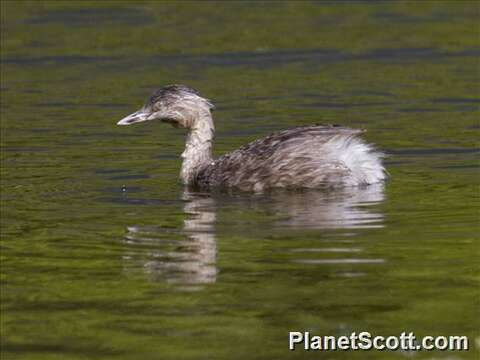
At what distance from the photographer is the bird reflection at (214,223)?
9023 mm

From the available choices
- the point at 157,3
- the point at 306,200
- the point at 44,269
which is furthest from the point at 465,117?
the point at 157,3

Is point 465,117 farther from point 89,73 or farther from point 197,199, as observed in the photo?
point 89,73

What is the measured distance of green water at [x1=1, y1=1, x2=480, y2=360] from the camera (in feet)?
25.7

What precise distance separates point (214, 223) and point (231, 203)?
106 centimetres

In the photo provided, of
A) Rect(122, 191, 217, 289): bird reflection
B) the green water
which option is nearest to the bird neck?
the green water

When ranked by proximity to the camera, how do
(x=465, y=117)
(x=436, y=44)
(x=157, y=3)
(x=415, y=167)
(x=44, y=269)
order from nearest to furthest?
(x=44, y=269), (x=415, y=167), (x=465, y=117), (x=436, y=44), (x=157, y=3)

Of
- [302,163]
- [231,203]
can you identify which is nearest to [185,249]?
[231,203]

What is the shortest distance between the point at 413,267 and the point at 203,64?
458 inches

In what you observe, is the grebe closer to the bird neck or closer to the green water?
the green water

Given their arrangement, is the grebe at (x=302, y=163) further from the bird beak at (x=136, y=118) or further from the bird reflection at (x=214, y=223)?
the bird beak at (x=136, y=118)

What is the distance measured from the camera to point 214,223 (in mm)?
10508

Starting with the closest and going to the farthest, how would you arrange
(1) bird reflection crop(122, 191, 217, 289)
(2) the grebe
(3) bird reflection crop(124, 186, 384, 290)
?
(1) bird reflection crop(122, 191, 217, 289)
(3) bird reflection crop(124, 186, 384, 290)
(2) the grebe

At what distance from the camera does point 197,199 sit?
1185 cm

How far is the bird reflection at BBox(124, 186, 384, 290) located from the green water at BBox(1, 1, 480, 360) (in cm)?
2
